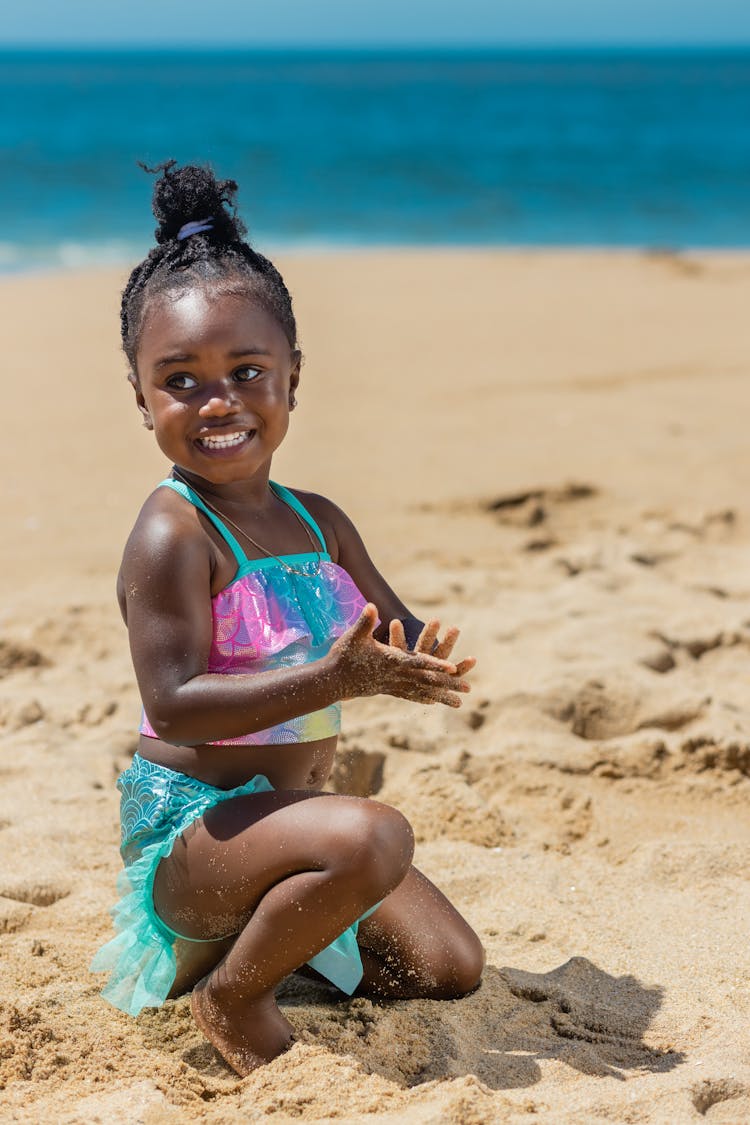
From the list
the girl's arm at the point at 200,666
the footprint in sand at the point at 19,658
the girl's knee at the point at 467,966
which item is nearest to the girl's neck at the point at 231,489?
the girl's arm at the point at 200,666

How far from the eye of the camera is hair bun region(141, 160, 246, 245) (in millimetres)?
2346

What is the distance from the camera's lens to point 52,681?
3711mm

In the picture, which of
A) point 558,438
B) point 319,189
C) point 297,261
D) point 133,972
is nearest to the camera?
point 133,972

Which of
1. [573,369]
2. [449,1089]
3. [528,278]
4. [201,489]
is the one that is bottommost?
[449,1089]

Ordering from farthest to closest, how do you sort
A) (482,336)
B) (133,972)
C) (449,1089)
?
(482,336), (133,972), (449,1089)

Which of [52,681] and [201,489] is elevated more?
[201,489]

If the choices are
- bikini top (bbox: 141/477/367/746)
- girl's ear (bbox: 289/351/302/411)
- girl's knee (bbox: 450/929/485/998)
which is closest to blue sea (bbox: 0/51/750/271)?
girl's ear (bbox: 289/351/302/411)

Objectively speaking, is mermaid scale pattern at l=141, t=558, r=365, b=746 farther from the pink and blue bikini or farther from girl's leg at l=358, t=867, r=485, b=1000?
girl's leg at l=358, t=867, r=485, b=1000

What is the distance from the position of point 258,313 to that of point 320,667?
679 millimetres

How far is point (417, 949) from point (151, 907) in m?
0.49

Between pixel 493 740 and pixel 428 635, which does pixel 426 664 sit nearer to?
pixel 428 635

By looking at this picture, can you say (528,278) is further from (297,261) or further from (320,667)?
(320,667)

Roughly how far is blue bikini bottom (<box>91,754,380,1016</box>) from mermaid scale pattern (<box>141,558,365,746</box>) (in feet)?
0.29

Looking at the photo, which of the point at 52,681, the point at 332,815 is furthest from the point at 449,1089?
the point at 52,681
